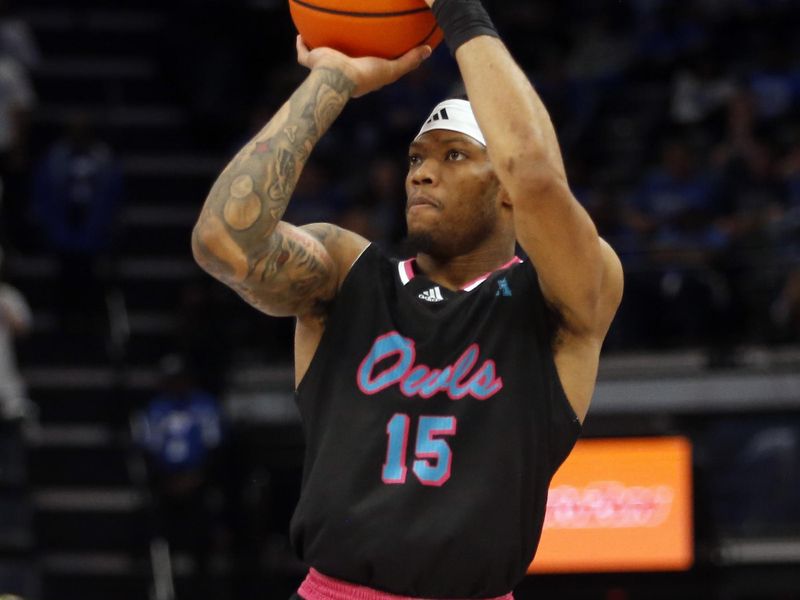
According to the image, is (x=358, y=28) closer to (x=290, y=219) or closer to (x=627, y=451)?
(x=627, y=451)

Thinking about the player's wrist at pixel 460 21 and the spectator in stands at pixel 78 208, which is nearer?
the player's wrist at pixel 460 21

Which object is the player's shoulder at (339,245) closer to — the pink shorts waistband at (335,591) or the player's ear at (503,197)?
the player's ear at (503,197)

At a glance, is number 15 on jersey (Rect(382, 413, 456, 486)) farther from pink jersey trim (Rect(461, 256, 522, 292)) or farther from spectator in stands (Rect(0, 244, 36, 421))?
spectator in stands (Rect(0, 244, 36, 421))

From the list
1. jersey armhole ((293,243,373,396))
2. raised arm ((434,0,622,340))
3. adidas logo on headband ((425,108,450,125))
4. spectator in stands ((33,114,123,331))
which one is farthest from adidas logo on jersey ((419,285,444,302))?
spectator in stands ((33,114,123,331))

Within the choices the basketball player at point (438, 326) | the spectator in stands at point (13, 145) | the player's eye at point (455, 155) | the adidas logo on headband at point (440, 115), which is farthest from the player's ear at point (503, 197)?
the spectator in stands at point (13, 145)

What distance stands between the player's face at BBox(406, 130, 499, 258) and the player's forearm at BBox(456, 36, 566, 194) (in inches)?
10.8

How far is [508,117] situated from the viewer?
3600 millimetres

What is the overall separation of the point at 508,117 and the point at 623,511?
5.81 meters

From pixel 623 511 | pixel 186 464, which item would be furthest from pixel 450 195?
pixel 186 464

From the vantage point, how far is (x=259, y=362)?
12008 millimetres

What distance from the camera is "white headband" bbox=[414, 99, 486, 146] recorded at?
3926 mm

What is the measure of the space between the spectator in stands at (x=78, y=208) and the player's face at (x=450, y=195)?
33.3 feet

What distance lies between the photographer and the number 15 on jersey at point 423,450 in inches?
146

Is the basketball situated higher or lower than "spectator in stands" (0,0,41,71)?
lower
